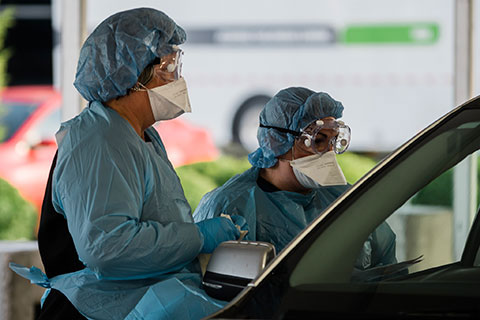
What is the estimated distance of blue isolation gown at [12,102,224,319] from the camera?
244 centimetres

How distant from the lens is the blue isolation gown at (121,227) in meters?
2.44

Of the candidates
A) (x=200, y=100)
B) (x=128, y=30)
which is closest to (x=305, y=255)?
(x=128, y=30)

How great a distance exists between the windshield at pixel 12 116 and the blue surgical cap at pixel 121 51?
18.5ft

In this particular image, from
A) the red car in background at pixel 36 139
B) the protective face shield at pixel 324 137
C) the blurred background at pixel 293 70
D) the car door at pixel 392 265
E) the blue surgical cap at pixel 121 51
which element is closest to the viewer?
the car door at pixel 392 265

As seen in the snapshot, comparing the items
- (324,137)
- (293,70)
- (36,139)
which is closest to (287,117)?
(324,137)

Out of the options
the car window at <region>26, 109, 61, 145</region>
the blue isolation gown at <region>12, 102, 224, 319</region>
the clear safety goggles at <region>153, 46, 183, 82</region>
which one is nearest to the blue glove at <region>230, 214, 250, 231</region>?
the blue isolation gown at <region>12, 102, 224, 319</region>

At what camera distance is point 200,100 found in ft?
26.2

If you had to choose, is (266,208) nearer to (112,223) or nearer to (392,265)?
(112,223)

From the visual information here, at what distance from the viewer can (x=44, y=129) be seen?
8336 millimetres

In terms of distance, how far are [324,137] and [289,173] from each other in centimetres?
22

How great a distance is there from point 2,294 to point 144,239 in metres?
2.50

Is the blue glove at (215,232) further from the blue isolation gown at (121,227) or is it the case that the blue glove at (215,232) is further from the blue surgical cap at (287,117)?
the blue surgical cap at (287,117)

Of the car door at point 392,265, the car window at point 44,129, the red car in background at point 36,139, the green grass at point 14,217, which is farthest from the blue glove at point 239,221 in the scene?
the car window at point 44,129

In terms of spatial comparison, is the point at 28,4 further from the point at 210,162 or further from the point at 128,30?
the point at 128,30
